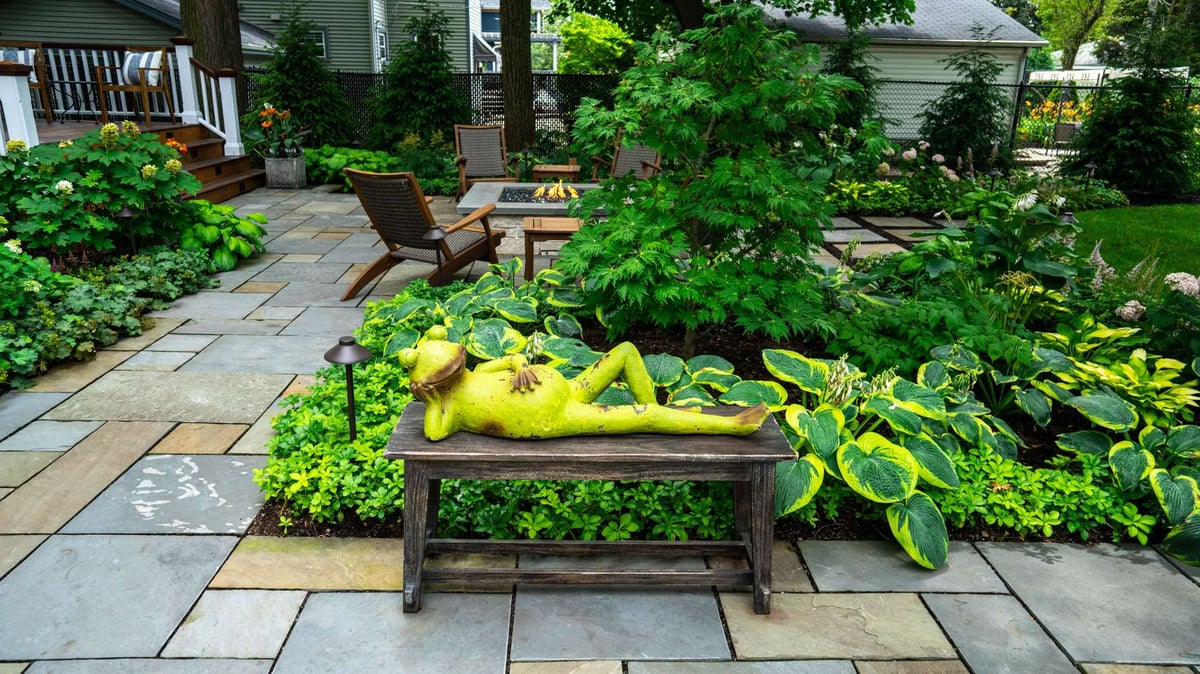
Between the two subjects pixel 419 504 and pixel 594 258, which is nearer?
pixel 419 504

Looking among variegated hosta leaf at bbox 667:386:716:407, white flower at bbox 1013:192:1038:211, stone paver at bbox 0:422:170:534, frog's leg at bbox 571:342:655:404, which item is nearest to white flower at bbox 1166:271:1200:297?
white flower at bbox 1013:192:1038:211

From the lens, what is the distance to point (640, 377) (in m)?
2.49

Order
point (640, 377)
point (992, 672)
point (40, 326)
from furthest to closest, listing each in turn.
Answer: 1. point (40, 326)
2. point (640, 377)
3. point (992, 672)

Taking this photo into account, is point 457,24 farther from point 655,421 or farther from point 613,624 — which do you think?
point 613,624

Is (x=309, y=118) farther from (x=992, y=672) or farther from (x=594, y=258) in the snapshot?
(x=992, y=672)

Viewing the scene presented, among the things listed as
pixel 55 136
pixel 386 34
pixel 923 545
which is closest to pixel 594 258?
pixel 923 545

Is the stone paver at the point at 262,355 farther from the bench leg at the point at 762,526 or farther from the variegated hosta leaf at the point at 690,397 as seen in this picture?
the bench leg at the point at 762,526

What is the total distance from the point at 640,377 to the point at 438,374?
65 cm

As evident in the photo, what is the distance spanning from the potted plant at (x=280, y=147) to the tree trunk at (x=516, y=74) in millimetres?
2846

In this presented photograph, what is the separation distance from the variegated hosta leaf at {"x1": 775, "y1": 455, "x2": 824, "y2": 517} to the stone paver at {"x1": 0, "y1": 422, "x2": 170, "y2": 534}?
8.10ft

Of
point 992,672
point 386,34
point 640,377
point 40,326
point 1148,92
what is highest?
point 386,34

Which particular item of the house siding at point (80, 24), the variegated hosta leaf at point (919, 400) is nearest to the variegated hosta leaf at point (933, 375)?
the variegated hosta leaf at point (919, 400)

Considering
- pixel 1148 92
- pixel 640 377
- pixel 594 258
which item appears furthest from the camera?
pixel 1148 92

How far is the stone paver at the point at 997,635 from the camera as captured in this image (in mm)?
2180
